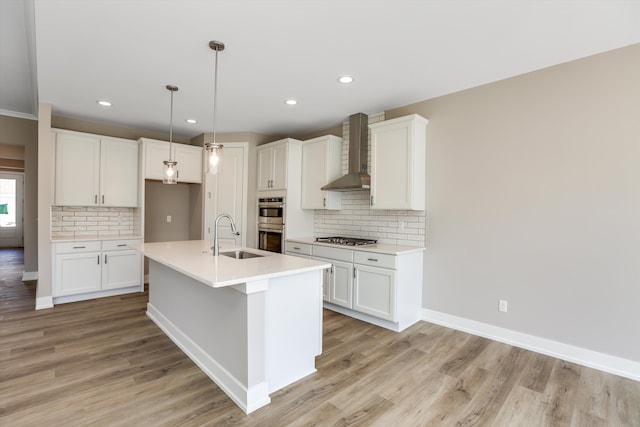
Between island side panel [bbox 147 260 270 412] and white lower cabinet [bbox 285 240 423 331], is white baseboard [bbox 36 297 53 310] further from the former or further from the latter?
white lower cabinet [bbox 285 240 423 331]

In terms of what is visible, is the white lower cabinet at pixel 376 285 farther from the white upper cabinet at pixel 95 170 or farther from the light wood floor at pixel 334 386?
the white upper cabinet at pixel 95 170

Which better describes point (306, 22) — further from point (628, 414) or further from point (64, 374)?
point (628, 414)

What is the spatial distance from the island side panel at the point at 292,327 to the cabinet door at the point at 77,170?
3.78m

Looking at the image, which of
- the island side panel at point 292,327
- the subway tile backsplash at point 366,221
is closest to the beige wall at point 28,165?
the subway tile backsplash at point 366,221

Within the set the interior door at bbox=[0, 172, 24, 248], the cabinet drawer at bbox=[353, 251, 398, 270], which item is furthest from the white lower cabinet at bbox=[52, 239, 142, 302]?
the interior door at bbox=[0, 172, 24, 248]

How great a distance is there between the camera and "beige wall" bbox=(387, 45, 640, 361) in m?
2.50

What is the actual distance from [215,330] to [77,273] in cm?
300

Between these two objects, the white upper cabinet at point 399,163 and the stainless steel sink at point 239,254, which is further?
the white upper cabinet at point 399,163

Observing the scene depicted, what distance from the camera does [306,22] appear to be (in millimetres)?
2184

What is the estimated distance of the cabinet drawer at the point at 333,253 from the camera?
3716 millimetres

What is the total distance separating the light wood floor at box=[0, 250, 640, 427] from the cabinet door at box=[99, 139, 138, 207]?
6.53ft

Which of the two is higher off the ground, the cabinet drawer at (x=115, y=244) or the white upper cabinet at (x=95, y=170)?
the white upper cabinet at (x=95, y=170)

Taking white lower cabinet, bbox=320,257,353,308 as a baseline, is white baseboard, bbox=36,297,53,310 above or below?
below

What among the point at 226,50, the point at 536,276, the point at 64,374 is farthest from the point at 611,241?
the point at 64,374
